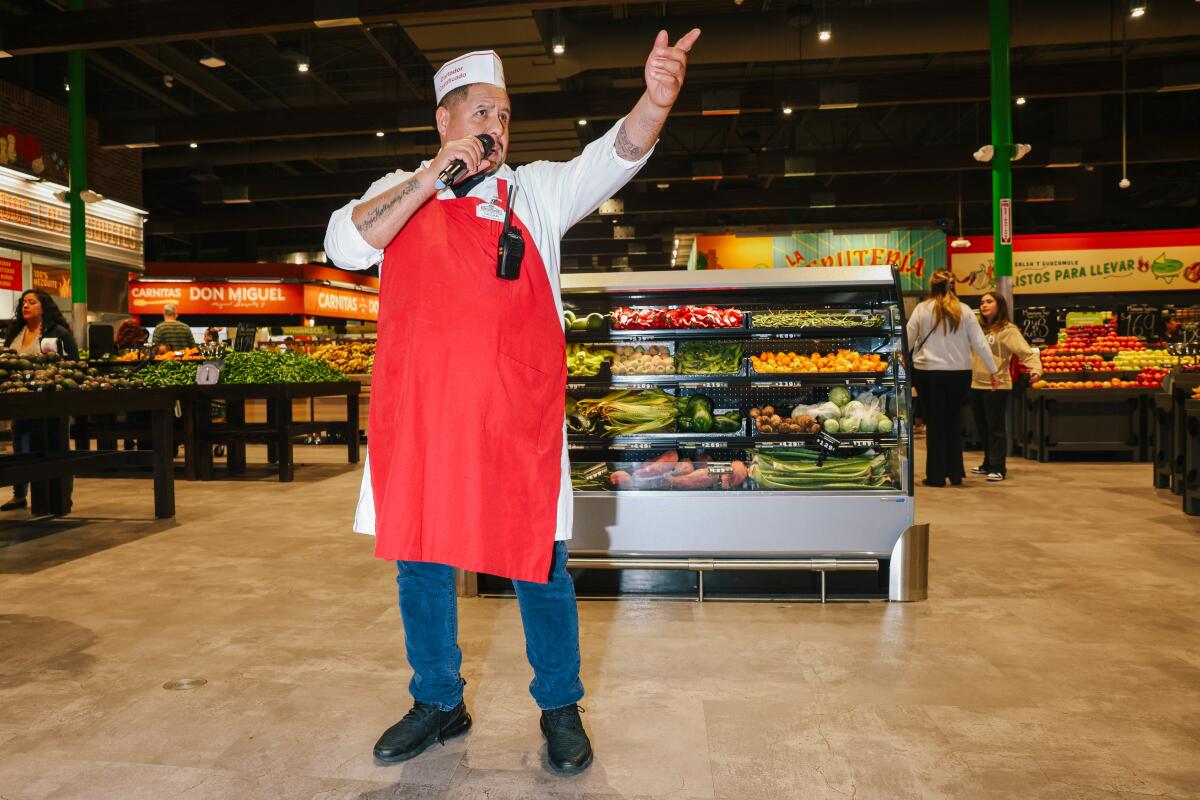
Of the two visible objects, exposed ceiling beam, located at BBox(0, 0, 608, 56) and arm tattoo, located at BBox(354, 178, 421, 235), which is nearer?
arm tattoo, located at BBox(354, 178, 421, 235)

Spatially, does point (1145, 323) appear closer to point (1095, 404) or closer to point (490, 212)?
point (1095, 404)

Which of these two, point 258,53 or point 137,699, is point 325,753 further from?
Answer: point 258,53

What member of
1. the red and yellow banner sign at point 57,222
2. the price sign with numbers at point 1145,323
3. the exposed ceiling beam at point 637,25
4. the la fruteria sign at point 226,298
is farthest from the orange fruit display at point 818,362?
the la fruteria sign at point 226,298

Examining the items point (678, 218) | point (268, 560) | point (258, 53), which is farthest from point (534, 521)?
point (678, 218)

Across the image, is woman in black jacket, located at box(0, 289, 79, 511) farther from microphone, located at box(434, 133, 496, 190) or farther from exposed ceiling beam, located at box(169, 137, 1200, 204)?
exposed ceiling beam, located at box(169, 137, 1200, 204)

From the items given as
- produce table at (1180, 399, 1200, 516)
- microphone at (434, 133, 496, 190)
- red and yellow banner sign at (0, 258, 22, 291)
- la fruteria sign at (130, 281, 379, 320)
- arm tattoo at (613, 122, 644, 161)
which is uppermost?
la fruteria sign at (130, 281, 379, 320)

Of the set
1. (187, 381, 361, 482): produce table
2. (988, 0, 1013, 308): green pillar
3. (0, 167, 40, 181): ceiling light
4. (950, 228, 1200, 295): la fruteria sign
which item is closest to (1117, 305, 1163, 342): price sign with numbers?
(950, 228, 1200, 295): la fruteria sign

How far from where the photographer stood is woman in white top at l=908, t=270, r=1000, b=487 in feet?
21.3

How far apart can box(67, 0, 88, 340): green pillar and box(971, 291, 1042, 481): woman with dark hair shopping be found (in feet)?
33.3

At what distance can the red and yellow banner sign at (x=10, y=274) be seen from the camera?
10429 millimetres

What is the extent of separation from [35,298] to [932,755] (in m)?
6.36

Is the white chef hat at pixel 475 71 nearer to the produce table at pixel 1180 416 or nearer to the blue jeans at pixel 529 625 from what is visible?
the blue jeans at pixel 529 625

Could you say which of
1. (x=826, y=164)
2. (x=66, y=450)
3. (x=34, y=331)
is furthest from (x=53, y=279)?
(x=826, y=164)

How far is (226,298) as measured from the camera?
707 inches
